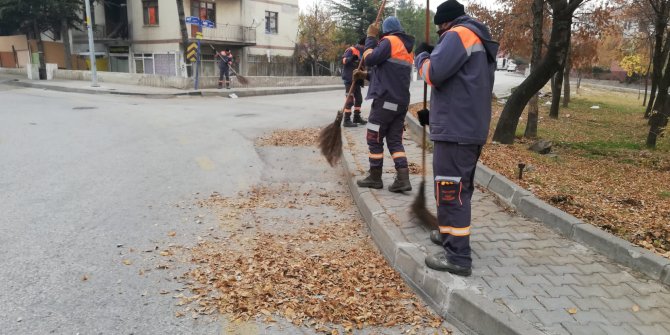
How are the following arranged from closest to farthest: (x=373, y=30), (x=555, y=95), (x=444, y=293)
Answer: (x=444, y=293) < (x=373, y=30) < (x=555, y=95)

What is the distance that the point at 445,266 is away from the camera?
3670 mm

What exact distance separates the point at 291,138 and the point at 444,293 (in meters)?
7.26

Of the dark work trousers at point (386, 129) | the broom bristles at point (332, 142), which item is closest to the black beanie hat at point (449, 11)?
the dark work trousers at point (386, 129)

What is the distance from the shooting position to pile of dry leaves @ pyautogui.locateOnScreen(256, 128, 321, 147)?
32.0 feet

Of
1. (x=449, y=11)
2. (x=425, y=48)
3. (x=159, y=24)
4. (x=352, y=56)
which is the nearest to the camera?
(x=449, y=11)

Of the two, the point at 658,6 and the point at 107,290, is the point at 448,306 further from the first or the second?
the point at 658,6

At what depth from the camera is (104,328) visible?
3.16 m

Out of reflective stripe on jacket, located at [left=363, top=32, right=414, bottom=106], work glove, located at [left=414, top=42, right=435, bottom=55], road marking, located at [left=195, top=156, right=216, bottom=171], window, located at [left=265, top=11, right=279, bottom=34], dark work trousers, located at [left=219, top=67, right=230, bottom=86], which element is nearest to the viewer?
work glove, located at [left=414, top=42, right=435, bottom=55]

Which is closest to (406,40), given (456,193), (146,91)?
(456,193)

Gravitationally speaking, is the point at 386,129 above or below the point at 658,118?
above

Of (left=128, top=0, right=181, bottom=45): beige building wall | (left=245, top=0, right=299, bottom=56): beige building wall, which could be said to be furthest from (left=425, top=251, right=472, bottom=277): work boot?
(left=245, top=0, right=299, bottom=56): beige building wall

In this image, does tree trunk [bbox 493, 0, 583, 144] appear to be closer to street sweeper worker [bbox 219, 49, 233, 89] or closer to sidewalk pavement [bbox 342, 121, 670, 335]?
sidewalk pavement [bbox 342, 121, 670, 335]

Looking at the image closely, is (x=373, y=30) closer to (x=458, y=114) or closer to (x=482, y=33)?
(x=482, y=33)

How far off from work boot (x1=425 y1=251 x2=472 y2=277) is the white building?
32087mm
